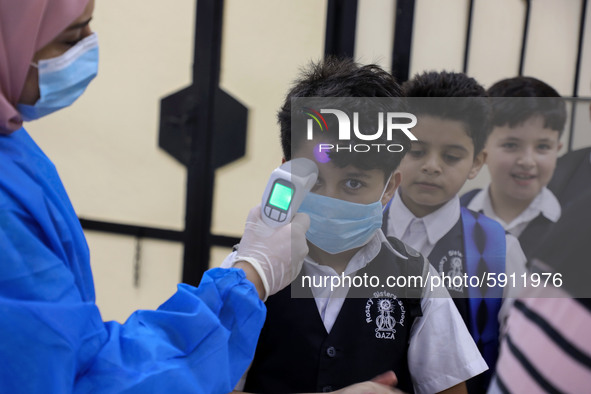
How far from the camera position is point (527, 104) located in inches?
47.9

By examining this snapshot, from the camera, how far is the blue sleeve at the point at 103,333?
2.38 feet

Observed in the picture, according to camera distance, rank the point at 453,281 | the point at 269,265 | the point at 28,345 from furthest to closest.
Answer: the point at 453,281 → the point at 269,265 → the point at 28,345

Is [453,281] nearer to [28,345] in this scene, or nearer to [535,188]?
[535,188]

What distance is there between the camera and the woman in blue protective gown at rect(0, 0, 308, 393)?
2.40 ft

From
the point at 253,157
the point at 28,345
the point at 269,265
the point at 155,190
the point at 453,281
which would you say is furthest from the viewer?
the point at 155,190

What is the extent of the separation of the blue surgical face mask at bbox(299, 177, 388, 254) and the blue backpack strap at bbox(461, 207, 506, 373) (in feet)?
0.77

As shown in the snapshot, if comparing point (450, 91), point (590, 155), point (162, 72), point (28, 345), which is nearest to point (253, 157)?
point (162, 72)

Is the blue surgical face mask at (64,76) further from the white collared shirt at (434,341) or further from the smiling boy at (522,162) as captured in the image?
the smiling boy at (522,162)

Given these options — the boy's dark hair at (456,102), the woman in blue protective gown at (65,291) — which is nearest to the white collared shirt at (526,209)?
the boy's dark hair at (456,102)

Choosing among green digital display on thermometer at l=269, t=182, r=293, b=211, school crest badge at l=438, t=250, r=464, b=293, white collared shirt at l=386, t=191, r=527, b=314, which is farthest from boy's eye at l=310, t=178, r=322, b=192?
school crest badge at l=438, t=250, r=464, b=293

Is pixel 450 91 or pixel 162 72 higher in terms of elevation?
pixel 162 72

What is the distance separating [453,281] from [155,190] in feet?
5.14

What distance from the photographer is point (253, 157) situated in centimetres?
228

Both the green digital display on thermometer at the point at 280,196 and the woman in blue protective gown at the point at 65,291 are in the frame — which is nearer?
the woman in blue protective gown at the point at 65,291
